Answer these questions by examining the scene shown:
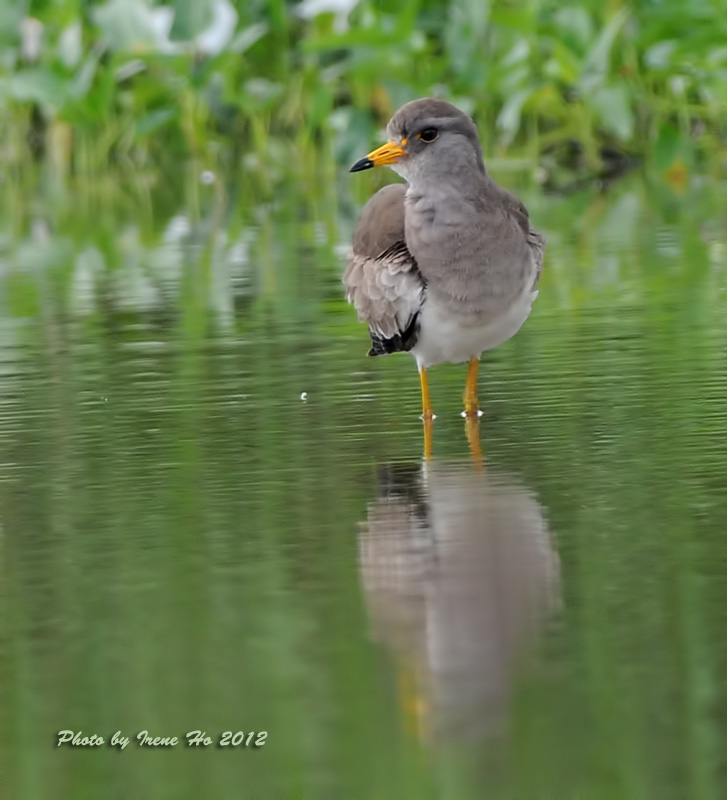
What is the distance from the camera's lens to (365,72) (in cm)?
1641

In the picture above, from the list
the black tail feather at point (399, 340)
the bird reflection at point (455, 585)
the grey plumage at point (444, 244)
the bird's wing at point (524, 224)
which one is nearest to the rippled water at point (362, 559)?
the bird reflection at point (455, 585)

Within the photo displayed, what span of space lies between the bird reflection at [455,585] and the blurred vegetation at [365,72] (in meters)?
9.71

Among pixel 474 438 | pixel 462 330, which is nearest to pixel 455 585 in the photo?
pixel 474 438

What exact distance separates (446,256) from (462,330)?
24 centimetres

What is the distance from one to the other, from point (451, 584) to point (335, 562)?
382mm

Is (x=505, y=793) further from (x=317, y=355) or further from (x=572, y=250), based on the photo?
(x=572, y=250)

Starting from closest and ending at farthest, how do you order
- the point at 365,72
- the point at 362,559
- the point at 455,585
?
the point at 455,585, the point at 362,559, the point at 365,72

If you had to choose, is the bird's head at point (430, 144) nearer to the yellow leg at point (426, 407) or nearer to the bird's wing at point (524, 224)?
the bird's wing at point (524, 224)

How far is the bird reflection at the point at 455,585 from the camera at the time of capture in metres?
3.88

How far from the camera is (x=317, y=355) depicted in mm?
8117

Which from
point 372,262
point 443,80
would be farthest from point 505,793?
point 443,80

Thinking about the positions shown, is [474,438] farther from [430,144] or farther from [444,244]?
[430,144]

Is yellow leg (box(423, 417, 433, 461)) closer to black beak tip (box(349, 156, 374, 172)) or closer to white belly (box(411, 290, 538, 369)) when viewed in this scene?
white belly (box(411, 290, 538, 369))

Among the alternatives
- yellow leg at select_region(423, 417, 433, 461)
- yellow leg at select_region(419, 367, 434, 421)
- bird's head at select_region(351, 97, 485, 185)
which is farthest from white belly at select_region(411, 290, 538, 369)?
Answer: bird's head at select_region(351, 97, 485, 185)
